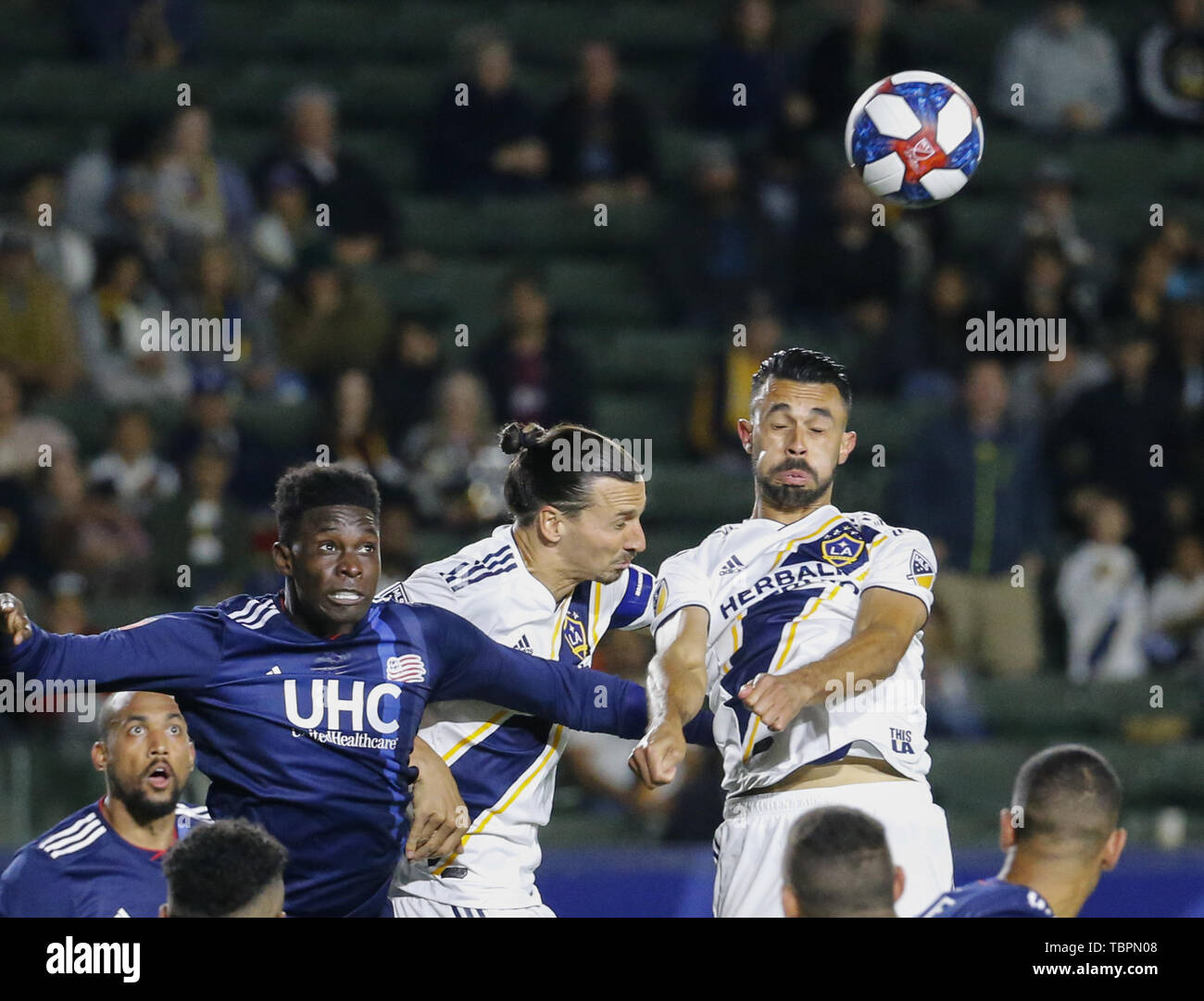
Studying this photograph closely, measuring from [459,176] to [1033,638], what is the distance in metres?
5.29

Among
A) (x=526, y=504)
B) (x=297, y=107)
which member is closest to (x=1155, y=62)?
(x=297, y=107)

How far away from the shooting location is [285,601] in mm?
5055

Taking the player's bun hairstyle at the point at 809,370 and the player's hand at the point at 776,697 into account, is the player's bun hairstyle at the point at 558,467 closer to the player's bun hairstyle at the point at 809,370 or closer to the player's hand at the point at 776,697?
the player's bun hairstyle at the point at 809,370

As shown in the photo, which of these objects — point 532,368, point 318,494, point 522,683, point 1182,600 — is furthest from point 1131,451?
point 318,494

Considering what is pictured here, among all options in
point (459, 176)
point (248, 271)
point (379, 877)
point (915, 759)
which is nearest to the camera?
point (379, 877)

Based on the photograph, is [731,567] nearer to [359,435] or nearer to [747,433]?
[747,433]

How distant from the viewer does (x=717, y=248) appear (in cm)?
1195

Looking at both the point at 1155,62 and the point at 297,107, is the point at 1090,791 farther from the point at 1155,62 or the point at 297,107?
the point at 1155,62

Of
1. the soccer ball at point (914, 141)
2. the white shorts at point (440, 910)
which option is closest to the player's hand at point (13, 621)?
the white shorts at point (440, 910)

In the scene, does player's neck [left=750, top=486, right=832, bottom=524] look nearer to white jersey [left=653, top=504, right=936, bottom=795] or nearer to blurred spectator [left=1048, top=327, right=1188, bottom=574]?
white jersey [left=653, top=504, right=936, bottom=795]

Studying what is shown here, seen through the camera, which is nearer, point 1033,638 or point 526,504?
point 526,504

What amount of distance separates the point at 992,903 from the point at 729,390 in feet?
23.6

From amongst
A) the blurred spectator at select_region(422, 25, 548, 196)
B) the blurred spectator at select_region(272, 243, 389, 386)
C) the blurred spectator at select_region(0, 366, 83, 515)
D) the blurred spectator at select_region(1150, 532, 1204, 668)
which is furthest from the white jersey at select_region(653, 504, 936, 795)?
the blurred spectator at select_region(422, 25, 548, 196)

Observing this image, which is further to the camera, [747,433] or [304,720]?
[747,433]
